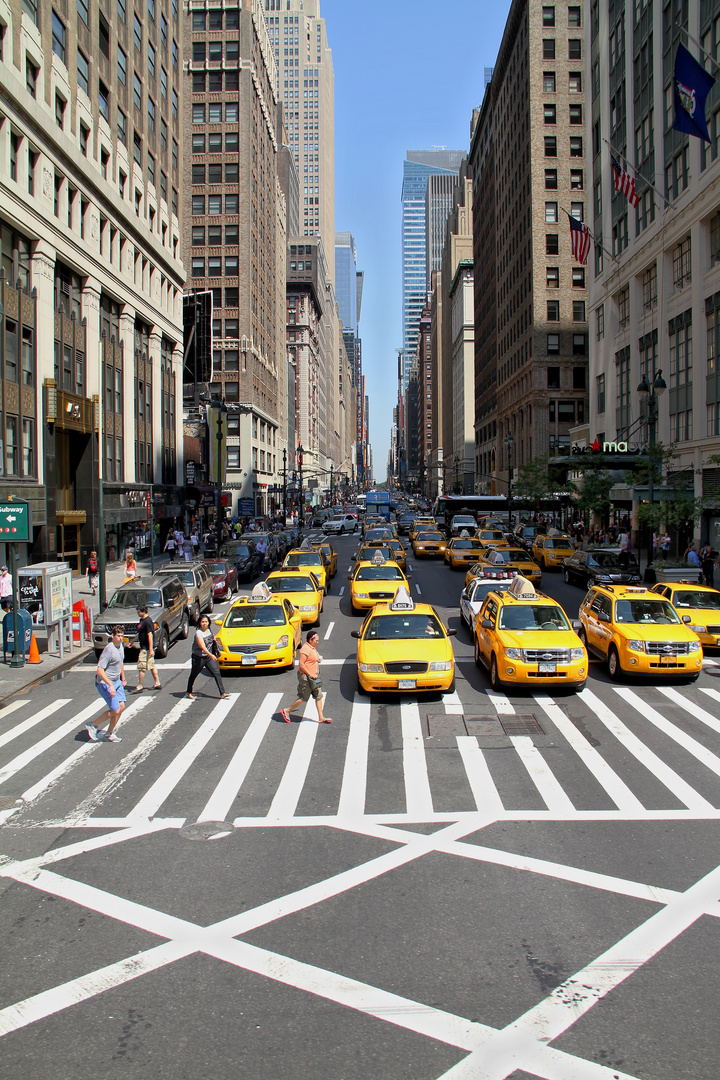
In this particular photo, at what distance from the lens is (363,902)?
21.7 feet

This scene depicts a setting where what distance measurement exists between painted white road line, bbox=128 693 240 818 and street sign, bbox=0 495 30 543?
6759 mm

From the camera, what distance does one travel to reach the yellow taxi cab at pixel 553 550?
37.0 meters

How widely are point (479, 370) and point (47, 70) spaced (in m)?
94.6

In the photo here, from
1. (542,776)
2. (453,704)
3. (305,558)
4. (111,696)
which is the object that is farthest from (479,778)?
(305,558)

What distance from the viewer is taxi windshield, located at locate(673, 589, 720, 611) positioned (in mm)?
18312

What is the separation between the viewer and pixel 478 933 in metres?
6.13

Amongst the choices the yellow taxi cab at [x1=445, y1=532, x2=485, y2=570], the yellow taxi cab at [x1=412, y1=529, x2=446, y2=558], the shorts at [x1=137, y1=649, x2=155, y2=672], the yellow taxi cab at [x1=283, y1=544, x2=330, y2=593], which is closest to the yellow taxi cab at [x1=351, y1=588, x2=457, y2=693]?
the shorts at [x1=137, y1=649, x2=155, y2=672]

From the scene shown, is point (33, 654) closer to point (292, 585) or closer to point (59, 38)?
point (292, 585)

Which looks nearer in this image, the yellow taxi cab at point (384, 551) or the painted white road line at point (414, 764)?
the painted white road line at point (414, 764)

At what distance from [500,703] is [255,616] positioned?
5815 millimetres

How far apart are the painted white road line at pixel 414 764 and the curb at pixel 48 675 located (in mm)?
7589

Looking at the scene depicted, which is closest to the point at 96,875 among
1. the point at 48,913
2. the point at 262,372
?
the point at 48,913

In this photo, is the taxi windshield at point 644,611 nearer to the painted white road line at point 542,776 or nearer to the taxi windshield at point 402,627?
the taxi windshield at point 402,627

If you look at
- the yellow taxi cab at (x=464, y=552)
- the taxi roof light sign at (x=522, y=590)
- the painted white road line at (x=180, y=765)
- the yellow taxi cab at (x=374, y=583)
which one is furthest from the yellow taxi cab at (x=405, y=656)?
the yellow taxi cab at (x=464, y=552)
